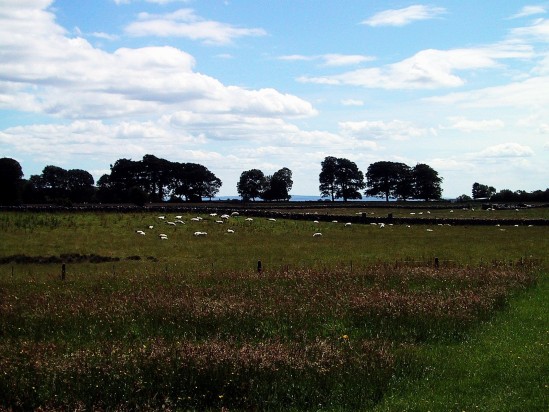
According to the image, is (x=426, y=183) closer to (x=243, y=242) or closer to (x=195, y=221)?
(x=195, y=221)

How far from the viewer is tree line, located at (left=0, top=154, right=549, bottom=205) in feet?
476

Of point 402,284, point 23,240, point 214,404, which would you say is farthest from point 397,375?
point 23,240

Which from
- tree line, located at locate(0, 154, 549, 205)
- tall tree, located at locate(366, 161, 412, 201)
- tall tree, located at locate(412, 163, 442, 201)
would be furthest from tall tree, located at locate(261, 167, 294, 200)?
tall tree, located at locate(412, 163, 442, 201)

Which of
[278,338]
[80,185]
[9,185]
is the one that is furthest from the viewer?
[80,185]

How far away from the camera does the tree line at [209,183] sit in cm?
14500

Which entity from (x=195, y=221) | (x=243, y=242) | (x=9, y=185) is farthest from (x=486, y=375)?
(x=9, y=185)

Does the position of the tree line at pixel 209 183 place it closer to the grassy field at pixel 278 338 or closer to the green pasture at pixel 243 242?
the green pasture at pixel 243 242

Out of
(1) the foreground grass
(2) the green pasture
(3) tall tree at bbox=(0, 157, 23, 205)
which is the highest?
(3) tall tree at bbox=(0, 157, 23, 205)

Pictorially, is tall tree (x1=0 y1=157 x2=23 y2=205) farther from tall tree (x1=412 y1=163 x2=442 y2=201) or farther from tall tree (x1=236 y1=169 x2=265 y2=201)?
tall tree (x1=412 y1=163 x2=442 y2=201)

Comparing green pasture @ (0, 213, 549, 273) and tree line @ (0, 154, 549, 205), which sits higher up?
tree line @ (0, 154, 549, 205)

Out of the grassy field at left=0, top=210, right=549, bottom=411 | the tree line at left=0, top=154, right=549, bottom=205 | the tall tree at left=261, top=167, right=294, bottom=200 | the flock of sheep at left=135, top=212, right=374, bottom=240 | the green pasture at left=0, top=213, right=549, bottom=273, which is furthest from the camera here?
the tall tree at left=261, top=167, right=294, bottom=200

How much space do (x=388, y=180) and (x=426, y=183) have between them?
11.4 metres

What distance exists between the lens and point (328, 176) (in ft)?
580

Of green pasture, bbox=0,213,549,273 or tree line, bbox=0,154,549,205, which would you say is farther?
tree line, bbox=0,154,549,205
